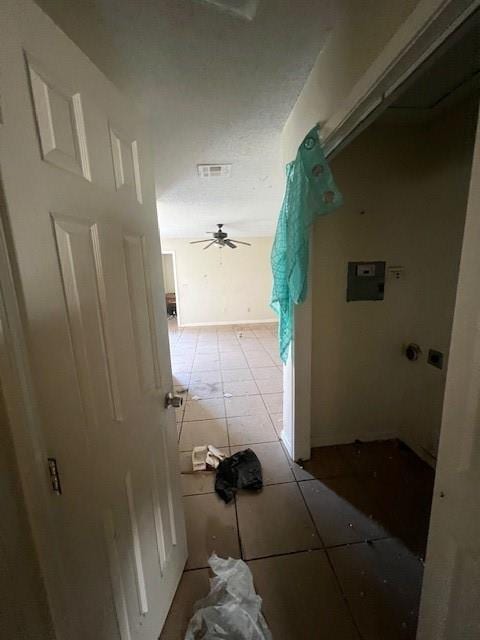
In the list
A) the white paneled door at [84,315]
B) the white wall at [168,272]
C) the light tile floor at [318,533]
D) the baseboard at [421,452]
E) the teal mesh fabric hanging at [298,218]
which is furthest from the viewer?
the white wall at [168,272]

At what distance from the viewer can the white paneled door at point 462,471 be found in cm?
56

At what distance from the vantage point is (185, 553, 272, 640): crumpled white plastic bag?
940mm

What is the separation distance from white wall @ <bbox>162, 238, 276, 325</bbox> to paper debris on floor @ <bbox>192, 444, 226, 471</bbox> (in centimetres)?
524

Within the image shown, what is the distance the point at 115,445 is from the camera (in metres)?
0.73

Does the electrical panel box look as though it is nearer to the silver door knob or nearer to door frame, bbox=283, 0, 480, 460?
door frame, bbox=283, 0, 480, 460

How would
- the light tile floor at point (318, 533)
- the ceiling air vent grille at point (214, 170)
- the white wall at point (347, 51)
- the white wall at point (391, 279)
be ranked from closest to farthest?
the white wall at point (347, 51), the light tile floor at point (318, 533), the white wall at point (391, 279), the ceiling air vent grille at point (214, 170)

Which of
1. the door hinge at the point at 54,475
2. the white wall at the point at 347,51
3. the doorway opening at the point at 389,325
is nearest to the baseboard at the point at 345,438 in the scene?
the doorway opening at the point at 389,325

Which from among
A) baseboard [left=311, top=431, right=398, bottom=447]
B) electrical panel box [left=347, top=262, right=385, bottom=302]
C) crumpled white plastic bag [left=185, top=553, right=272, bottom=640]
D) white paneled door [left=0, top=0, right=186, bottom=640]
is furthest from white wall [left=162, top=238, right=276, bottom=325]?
crumpled white plastic bag [left=185, top=553, right=272, bottom=640]

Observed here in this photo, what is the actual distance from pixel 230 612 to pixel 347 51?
212 cm

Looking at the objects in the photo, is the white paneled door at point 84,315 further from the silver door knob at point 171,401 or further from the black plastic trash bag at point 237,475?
the black plastic trash bag at point 237,475

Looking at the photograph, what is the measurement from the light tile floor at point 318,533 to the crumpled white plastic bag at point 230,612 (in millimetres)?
118

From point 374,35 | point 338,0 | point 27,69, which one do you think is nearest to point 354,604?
point 27,69

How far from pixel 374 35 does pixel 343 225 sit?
108 cm

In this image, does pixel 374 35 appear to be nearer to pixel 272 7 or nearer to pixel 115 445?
pixel 272 7
